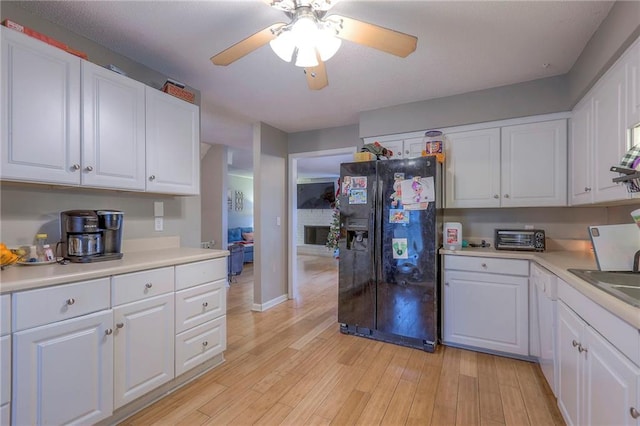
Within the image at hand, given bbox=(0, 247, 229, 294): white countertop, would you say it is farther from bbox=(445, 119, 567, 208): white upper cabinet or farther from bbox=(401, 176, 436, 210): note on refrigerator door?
bbox=(445, 119, 567, 208): white upper cabinet

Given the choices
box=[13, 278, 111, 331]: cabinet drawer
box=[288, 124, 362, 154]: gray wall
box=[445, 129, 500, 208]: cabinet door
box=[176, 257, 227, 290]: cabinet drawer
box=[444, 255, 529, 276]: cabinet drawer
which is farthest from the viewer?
box=[288, 124, 362, 154]: gray wall

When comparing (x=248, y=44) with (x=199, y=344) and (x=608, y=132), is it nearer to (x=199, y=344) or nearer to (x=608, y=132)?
(x=199, y=344)

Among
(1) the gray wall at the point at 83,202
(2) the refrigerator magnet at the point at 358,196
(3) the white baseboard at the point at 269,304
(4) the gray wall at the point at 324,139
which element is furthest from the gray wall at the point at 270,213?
(2) the refrigerator magnet at the point at 358,196

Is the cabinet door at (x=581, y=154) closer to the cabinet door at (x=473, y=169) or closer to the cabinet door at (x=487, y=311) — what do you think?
the cabinet door at (x=473, y=169)

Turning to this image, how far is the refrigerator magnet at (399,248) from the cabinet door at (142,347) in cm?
180

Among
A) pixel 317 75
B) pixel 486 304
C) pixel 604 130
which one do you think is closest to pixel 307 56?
pixel 317 75

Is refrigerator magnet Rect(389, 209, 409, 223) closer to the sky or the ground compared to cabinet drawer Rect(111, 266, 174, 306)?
closer to the sky

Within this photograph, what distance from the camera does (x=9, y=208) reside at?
1.57 metres

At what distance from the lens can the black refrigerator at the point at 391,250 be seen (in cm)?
246

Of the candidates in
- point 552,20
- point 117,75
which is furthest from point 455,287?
point 117,75

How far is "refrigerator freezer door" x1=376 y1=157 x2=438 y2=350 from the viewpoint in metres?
2.45

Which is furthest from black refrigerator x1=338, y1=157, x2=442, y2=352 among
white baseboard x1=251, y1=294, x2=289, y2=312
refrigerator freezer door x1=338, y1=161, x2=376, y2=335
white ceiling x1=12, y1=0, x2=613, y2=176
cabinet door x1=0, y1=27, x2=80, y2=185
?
cabinet door x1=0, y1=27, x2=80, y2=185

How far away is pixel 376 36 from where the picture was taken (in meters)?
1.39

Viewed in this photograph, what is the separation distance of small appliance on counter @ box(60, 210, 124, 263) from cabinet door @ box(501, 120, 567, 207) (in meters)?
3.11
